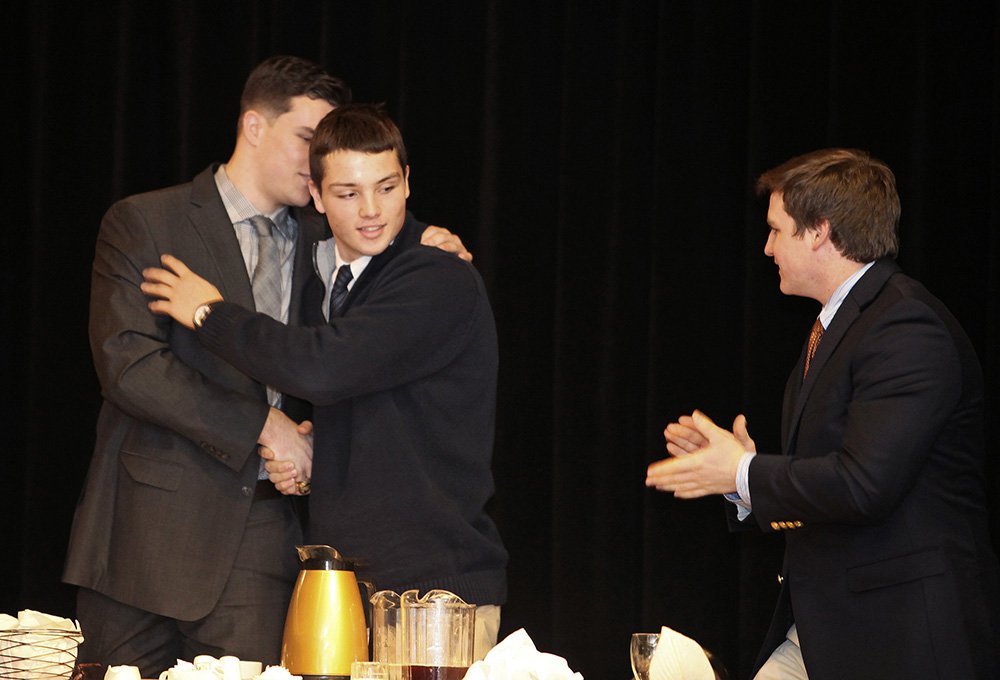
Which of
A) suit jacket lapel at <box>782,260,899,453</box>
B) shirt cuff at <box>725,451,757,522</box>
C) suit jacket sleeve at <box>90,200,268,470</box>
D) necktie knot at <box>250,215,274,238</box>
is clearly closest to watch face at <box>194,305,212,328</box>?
suit jacket sleeve at <box>90,200,268,470</box>

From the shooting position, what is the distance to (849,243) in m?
2.60

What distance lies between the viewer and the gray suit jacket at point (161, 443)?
8.08ft

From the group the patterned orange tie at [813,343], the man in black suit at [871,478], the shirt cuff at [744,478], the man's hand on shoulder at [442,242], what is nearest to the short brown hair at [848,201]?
the man in black suit at [871,478]

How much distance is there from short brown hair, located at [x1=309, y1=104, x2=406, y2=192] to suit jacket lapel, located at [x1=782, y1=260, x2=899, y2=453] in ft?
3.08

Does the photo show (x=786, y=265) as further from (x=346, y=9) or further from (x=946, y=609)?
(x=346, y=9)

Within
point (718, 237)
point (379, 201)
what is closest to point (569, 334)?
point (718, 237)

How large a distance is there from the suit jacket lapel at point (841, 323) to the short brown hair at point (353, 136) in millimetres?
939

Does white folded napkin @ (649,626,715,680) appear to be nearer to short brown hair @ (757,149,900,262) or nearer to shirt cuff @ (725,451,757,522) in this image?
shirt cuff @ (725,451,757,522)

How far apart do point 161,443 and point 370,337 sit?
55 centimetres

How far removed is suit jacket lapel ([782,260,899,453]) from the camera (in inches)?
99.3

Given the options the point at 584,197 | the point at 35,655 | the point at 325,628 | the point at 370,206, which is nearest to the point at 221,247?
the point at 370,206

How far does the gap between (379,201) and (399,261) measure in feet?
0.41

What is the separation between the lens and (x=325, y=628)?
1815 mm

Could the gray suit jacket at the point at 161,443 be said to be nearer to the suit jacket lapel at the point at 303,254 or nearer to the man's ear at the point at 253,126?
the suit jacket lapel at the point at 303,254
